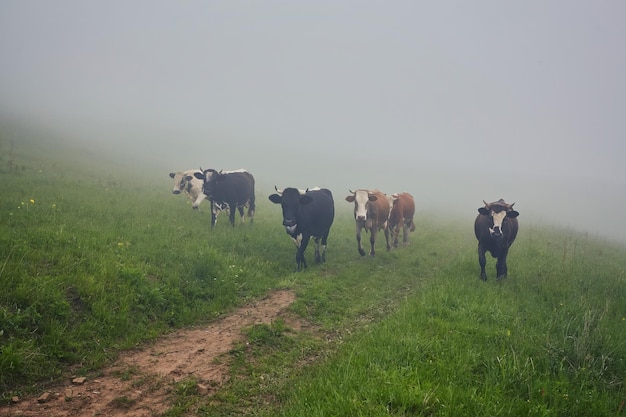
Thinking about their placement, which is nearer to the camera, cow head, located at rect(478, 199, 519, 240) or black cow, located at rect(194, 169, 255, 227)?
cow head, located at rect(478, 199, 519, 240)

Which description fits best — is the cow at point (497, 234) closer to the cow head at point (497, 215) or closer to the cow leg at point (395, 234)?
the cow head at point (497, 215)

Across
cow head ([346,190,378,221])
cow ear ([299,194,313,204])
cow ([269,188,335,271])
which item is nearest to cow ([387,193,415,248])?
cow head ([346,190,378,221])

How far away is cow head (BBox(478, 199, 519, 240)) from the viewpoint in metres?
10.1

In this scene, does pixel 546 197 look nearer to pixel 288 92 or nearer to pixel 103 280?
pixel 103 280

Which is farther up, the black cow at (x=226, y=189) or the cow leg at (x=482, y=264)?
the black cow at (x=226, y=189)

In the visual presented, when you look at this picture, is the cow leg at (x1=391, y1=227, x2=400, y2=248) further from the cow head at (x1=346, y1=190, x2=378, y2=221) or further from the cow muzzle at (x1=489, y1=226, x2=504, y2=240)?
the cow muzzle at (x1=489, y1=226, x2=504, y2=240)

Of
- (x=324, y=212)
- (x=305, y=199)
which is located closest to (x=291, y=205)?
(x=305, y=199)

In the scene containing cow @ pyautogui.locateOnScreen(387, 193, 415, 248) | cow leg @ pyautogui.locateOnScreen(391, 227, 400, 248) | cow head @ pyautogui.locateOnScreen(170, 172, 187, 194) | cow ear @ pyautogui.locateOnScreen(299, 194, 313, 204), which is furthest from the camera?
cow head @ pyautogui.locateOnScreen(170, 172, 187, 194)

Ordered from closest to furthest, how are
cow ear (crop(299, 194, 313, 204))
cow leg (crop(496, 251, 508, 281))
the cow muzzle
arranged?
the cow muzzle, cow leg (crop(496, 251, 508, 281)), cow ear (crop(299, 194, 313, 204))

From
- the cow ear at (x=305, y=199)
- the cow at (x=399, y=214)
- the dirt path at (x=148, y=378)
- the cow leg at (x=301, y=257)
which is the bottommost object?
the dirt path at (x=148, y=378)

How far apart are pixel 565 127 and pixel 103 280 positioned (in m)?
208

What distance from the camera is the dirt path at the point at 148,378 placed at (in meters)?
4.51

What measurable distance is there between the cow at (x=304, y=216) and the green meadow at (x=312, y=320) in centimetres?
69

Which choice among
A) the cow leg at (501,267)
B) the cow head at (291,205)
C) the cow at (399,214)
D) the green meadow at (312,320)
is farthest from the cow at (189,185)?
the cow leg at (501,267)
